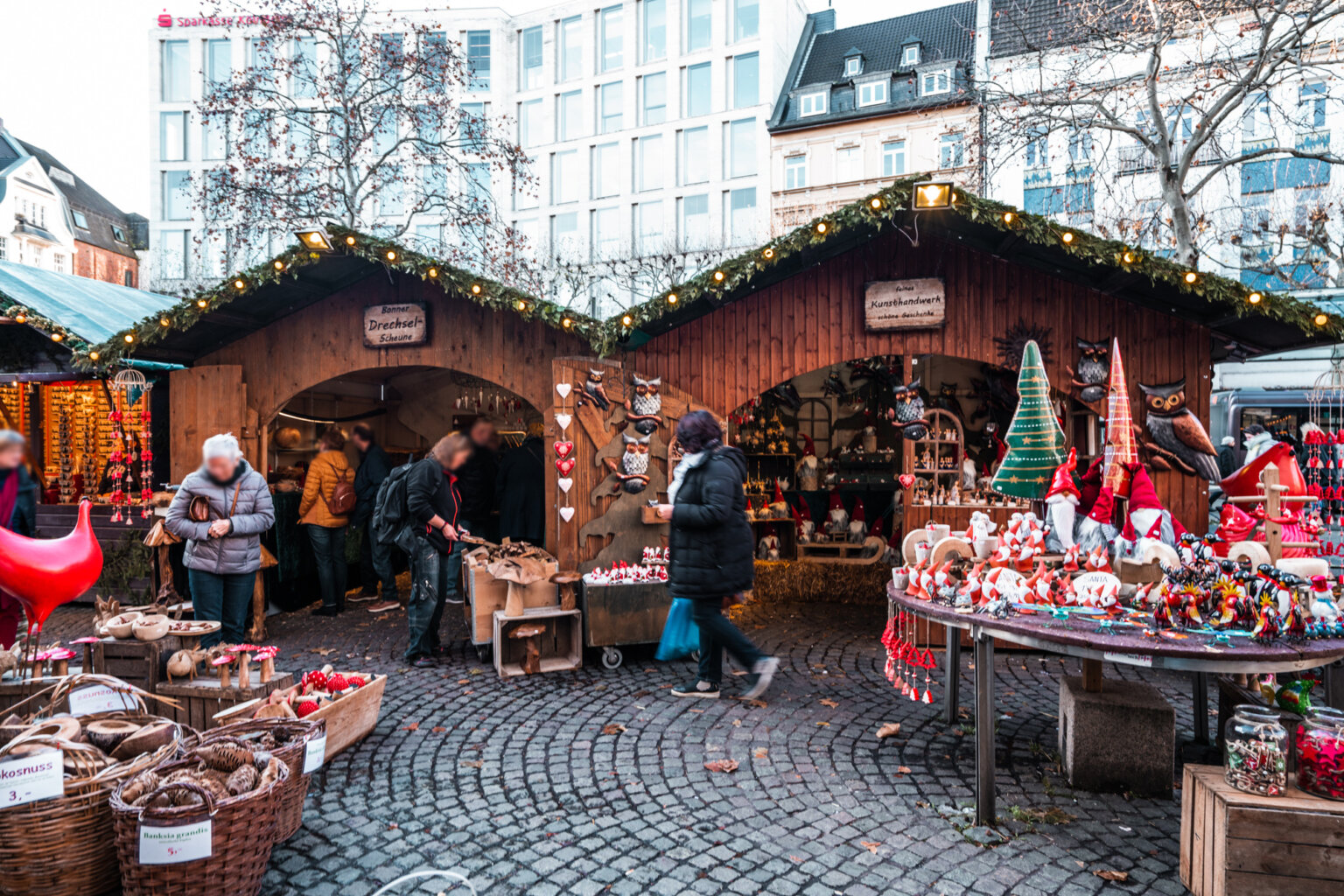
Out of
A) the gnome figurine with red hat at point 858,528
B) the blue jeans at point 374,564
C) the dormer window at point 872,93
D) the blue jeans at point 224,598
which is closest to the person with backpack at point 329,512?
the blue jeans at point 374,564

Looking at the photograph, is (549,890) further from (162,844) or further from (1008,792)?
(1008,792)

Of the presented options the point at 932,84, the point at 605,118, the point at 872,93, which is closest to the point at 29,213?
the point at 605,118

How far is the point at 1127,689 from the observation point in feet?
12.0

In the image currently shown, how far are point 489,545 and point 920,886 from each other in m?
4.44

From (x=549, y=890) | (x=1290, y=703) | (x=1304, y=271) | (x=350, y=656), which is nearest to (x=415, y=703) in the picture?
(x=350, y=656)

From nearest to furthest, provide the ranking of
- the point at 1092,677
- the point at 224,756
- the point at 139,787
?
the point at 139,787, the point at 224,756, the point at 1092,677

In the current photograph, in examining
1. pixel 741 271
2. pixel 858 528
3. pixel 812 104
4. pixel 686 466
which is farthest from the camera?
pixel 812 104

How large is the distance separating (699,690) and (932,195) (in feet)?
12.3

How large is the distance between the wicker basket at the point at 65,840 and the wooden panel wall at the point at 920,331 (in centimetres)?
481

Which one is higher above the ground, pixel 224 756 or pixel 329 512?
pixel 329 512

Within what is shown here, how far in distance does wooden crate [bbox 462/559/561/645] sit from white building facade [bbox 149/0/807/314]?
24.1 metres

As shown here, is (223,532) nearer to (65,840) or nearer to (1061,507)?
(65,840)

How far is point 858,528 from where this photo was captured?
28.1 ft

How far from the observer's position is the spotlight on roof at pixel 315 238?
19.5ft
